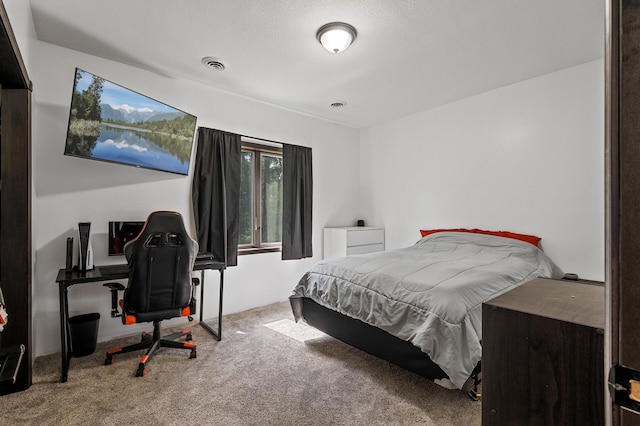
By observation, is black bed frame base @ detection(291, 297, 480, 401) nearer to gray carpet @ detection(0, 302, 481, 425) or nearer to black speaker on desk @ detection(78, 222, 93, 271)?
gray carpet @ detection(0, 302, 481, 425)

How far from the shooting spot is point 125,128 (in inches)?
108

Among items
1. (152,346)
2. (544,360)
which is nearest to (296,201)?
(152,346)

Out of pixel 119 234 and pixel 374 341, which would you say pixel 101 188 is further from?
pixel 374 341

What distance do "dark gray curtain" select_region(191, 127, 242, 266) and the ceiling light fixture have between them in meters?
1.69

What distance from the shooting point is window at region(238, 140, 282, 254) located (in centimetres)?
412

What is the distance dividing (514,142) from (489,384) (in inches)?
133

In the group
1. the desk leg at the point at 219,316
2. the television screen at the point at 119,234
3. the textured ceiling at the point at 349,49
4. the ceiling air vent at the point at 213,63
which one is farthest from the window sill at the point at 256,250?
the ceiling air vent at the point at 213,63

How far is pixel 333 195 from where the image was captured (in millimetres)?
5004

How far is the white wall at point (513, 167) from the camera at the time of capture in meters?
3.14

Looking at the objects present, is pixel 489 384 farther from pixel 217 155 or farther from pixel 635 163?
pixel 217 155

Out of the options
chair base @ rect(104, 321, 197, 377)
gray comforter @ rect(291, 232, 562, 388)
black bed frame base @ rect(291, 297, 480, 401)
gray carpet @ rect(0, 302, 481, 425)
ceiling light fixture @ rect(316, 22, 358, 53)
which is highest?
ceiling light fixture @ rect(316, 22, 358, 53)

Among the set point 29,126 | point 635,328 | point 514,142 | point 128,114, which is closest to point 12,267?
point 29,126

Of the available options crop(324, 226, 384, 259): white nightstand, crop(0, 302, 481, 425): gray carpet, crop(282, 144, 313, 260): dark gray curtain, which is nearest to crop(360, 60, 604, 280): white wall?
crop(324, 226, 384, 259): white nightstand

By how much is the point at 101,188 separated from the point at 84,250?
64 centimetres
